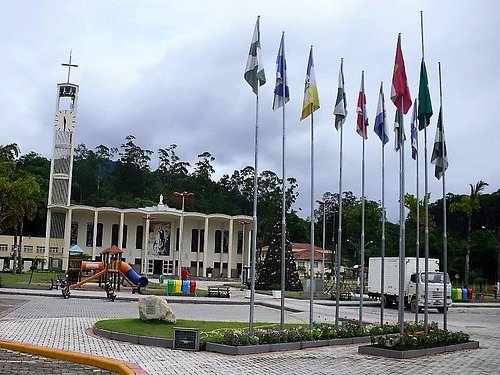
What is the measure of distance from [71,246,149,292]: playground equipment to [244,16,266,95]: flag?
1063 inches

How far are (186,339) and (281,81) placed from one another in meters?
7.22

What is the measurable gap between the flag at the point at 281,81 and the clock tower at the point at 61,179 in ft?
209

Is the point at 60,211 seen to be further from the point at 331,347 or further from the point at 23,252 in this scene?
the point at 331,347

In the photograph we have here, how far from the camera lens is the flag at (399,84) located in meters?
16.9

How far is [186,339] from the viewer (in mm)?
14289

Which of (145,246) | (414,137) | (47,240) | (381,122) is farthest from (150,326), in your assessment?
(145,246)

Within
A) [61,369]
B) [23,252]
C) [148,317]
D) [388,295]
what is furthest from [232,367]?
[23,252]

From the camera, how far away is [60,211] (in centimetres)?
7938

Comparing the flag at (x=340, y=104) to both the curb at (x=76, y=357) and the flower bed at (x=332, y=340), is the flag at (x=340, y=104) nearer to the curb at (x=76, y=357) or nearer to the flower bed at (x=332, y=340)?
the flower bed at (x=332, y=340)

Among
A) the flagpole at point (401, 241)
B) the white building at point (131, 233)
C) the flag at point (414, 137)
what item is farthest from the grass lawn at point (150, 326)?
the white building at point (131, 233)

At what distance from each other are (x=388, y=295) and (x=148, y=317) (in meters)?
22.4

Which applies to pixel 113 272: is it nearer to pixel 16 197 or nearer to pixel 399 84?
pixel 16 197

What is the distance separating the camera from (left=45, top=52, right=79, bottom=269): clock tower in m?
77.1

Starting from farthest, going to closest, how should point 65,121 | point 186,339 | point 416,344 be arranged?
point 65,121
point 416,344
point 186,339
